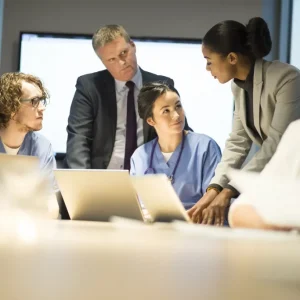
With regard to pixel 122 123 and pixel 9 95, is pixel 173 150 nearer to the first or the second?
pixel 122 123

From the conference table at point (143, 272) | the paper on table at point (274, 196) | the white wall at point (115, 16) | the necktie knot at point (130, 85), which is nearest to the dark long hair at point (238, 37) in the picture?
the necktie knot at point (130, 85)

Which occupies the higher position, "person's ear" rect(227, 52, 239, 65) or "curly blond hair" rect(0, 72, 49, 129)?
"person's ear" rect(227, 52, 239, 65)

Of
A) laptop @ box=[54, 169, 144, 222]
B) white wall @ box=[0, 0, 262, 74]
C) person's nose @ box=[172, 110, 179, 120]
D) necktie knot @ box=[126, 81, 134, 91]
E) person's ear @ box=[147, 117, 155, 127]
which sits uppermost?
white wall @ box=[0, 0, 262, 74]

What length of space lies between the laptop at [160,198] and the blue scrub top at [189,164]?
79cm

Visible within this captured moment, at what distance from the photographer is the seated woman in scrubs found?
2.47 metres

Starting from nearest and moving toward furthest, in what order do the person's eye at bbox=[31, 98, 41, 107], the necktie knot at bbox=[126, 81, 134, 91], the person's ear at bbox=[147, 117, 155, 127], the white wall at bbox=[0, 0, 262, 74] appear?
the person's eye at bbox=[31, 98, 41, 107], the person's ear at bbox=[147, 117, 155, 127], the necktie knot at bbox=[126, 81, 134, 91], the white wall at bbox=[0, 0, 262, 74]

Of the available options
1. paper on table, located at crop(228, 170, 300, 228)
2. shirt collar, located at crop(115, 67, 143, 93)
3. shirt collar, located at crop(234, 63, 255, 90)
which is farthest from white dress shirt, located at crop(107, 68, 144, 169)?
paper on table, located at crop(228, 170, 300, 228)

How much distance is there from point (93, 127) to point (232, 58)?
0.99 m

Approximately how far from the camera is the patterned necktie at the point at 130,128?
2936mm

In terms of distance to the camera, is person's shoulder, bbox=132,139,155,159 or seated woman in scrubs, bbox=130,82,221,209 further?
person's shoulder, bbox=132,139,155,159

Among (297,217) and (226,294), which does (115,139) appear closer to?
(297,217)

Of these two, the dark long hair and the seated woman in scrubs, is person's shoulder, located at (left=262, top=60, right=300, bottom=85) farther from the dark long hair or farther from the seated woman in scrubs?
the seated woman in scrubs

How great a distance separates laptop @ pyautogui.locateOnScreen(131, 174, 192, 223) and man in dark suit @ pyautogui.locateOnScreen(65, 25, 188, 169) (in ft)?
4.20

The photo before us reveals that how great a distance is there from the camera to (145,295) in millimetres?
326
